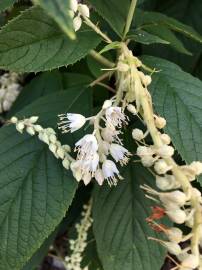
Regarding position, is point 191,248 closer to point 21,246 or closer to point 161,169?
point 161,169

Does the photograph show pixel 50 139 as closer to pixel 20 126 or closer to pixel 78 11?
pixel 20 126

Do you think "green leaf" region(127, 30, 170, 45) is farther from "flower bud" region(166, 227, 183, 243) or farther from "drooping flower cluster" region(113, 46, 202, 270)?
"flower bud" region(166, 227, 183, 243)

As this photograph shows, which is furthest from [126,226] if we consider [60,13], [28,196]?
[60,13]

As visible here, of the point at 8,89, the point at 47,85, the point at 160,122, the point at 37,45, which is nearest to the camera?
the point at 160,122

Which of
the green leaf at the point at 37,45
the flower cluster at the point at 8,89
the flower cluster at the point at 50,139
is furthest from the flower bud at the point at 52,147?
the flower cluster at the point at 8,89

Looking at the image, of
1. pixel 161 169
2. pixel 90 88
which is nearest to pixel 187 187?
pixel 161 169

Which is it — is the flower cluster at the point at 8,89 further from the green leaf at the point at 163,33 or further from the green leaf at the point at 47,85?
the green leaf at the point at 163,33
